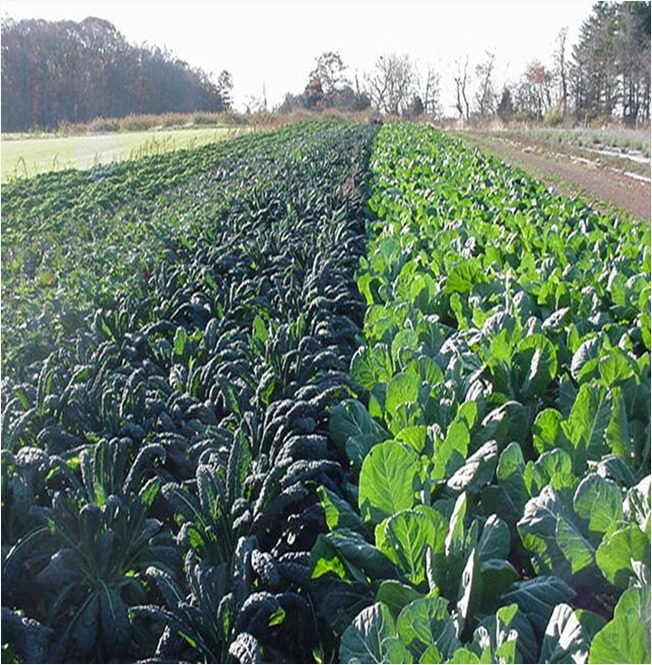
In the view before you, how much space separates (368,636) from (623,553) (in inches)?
30.2

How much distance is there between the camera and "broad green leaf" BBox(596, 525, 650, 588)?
218cm

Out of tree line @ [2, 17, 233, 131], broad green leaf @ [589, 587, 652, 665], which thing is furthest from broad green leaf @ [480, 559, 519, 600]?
tree line @ [2, 17, 233, 131]

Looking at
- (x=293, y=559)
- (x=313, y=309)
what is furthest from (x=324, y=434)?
(x=313, y=309)

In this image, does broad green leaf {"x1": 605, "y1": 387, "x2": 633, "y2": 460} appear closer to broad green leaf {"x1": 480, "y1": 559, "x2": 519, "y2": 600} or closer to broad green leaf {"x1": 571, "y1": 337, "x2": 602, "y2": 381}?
broad green leaf {"x1": 571, "y1": 337, "x2": 602, "y2": 381}

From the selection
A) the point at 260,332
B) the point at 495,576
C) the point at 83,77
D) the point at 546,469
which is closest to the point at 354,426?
the point at 546,469

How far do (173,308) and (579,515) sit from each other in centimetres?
375

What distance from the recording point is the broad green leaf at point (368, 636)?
2000mm

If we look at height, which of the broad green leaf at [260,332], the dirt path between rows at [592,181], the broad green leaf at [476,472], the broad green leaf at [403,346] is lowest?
the broad green leaf at [476,472]

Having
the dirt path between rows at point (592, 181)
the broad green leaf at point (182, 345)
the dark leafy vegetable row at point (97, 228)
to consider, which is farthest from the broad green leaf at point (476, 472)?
the dirt path between rows at point (592, 181)

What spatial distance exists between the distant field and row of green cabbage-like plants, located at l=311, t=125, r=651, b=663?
17.7m

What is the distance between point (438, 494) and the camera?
278cm

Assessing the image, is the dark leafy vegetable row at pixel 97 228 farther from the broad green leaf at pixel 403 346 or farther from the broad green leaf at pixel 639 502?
the broad green leaf at pixel 639 502

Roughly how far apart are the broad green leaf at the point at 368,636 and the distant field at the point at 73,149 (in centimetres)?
1937

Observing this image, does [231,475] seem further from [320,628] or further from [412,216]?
[412,216]
